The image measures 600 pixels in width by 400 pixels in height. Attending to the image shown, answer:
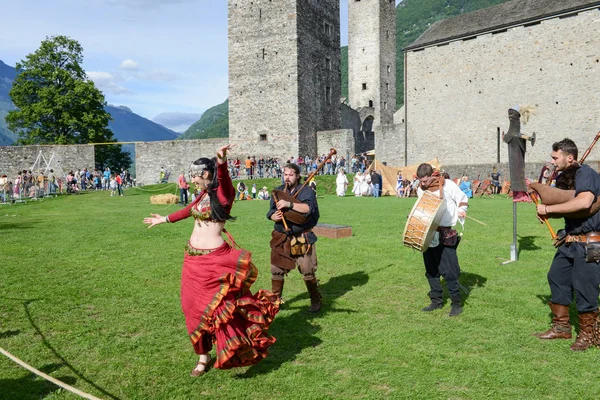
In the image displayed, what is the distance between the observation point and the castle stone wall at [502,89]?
32438 millimetres

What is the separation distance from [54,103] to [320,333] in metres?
45.3

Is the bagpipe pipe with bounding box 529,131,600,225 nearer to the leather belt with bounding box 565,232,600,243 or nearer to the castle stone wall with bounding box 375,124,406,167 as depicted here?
the leather belt with bounding box 565,232,600,243

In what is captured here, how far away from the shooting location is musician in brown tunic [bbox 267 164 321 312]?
19.9ft

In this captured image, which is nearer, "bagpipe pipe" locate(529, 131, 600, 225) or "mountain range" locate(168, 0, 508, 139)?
"bagpipe pipe" locate(529, 131, 600, 225)

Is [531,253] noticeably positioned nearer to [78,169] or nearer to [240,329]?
[240,329]

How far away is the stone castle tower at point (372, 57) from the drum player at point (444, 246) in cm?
5168

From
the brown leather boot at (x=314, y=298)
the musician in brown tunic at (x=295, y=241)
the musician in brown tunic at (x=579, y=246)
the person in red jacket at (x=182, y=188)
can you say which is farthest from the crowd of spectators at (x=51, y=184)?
the musician in brown tunic at (x=579, y=246)

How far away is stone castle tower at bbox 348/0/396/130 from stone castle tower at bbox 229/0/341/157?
15.9 metres

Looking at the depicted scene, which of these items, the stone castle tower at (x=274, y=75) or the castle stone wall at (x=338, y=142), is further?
the stone castle tower at (x=274, y=75)

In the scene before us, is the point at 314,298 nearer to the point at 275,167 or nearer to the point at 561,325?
the point at 561,325

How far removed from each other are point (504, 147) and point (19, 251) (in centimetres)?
3428

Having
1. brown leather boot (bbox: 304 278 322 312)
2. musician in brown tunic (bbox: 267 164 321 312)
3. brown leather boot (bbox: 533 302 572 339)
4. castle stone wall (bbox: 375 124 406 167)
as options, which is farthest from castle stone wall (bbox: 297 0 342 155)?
brown leather boot (bbox: 533 302 572 339)

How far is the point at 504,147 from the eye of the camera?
36.2 metres

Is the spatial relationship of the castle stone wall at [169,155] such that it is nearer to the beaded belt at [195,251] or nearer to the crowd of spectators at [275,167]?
the crowd of spectators at [275,167]
